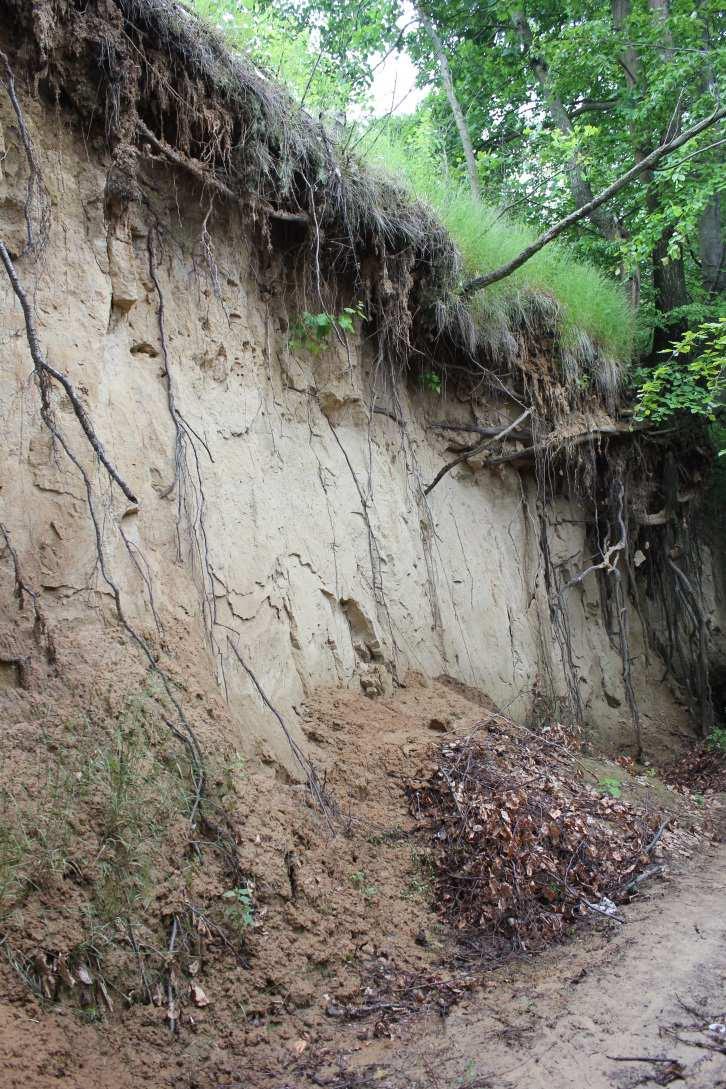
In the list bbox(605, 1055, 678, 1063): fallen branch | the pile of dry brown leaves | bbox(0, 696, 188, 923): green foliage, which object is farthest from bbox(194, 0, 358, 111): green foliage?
bbox(605, 1055, 678, 1063): fallen branch

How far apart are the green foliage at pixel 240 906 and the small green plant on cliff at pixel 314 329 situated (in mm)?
3620

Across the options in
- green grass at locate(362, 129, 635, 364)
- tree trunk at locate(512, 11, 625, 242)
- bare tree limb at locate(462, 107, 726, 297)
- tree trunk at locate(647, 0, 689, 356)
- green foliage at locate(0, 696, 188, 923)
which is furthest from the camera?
tree trunk at locate(512, 11, 625, 242)

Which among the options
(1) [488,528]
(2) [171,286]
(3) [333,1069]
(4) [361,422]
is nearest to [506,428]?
(1) [488,528]

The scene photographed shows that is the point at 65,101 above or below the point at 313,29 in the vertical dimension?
below

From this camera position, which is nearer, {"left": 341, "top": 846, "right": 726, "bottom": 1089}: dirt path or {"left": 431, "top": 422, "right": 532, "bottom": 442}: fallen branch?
{"left": 341, "top": 846, "right": 726, "bottom": 1089}: dirt path

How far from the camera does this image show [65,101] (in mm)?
4621

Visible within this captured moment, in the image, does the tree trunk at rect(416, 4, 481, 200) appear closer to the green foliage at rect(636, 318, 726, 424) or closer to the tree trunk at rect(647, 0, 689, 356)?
the tree trunk at rect(647, 0, 689, 356)

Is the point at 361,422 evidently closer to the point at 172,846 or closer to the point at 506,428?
the point at 506,428

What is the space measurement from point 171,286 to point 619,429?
510cm

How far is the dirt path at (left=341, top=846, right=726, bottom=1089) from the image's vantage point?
3.03 meters

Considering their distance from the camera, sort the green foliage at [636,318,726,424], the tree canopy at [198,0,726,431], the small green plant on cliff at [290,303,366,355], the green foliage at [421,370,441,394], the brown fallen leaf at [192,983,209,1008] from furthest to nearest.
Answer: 1. the tree canopy at [198,0,726,431]
2. the green foliage at [636,318,726,424]
3. the green foliage at [421,370,441,394]
4. the small green plant on cliff at [290,303,366,355]
5. the brown fallen leaf at [192,983,209,1008]

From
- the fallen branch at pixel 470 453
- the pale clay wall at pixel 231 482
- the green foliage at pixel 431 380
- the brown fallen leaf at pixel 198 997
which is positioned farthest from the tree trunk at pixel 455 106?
the brown fallen leaf at pixel 198 997

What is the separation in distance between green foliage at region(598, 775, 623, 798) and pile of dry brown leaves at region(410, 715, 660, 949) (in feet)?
0.33

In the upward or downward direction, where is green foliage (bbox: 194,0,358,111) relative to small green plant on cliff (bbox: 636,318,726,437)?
upward
